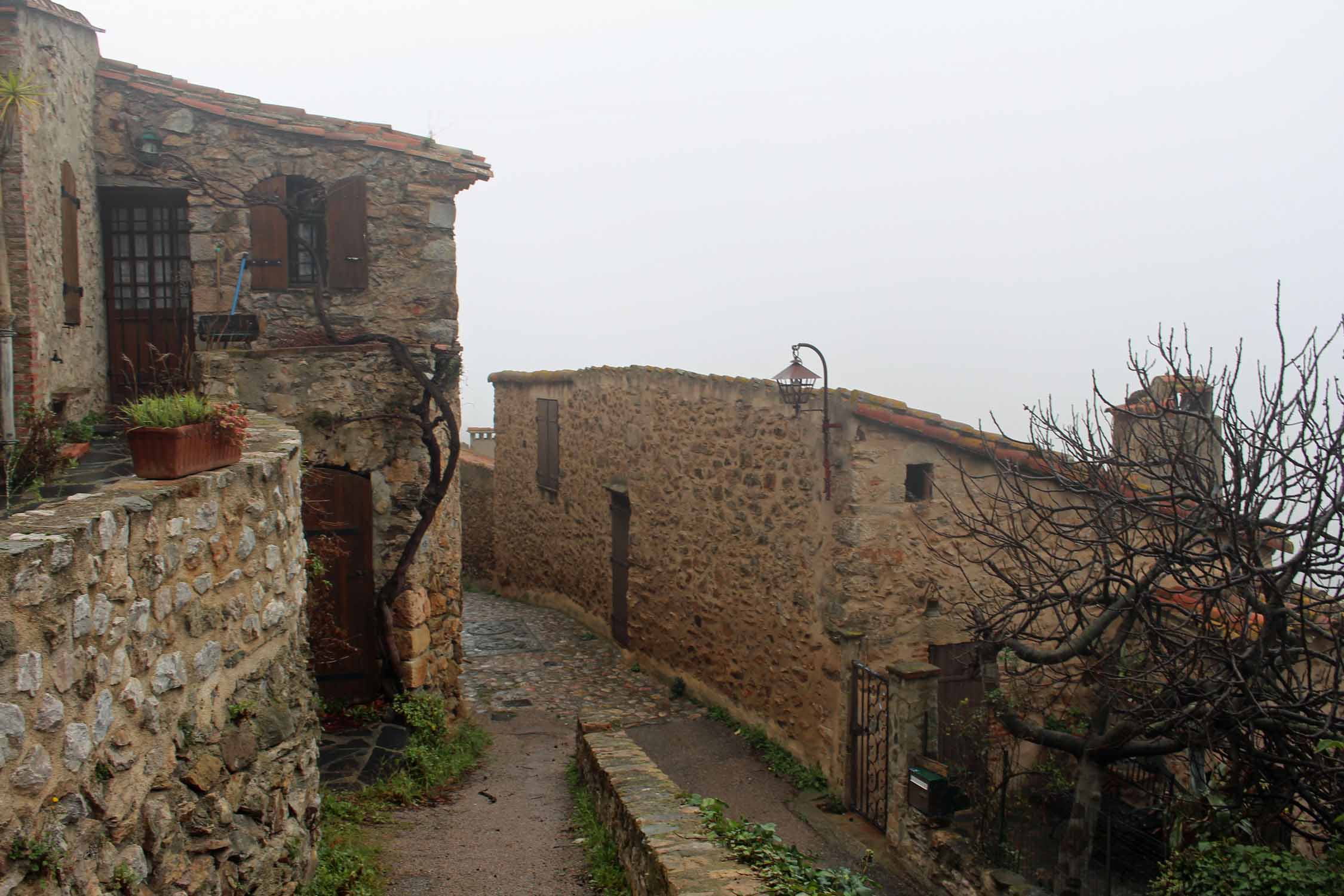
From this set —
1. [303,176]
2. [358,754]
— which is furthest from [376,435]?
[358,754]

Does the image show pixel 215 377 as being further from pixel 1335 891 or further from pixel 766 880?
pixel 1335 891

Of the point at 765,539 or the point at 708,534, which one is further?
the point at 708,534

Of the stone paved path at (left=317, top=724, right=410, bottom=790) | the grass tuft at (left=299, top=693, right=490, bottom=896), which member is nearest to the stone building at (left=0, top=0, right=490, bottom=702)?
the grass tuft at (left=299, top=693, right=490, bottom=896)

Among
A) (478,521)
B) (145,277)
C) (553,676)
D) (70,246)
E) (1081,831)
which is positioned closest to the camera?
(1081,831)

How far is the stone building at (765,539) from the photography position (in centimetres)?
872

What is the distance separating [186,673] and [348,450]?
5.50m

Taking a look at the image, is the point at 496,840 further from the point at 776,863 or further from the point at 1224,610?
the point at 1224,610

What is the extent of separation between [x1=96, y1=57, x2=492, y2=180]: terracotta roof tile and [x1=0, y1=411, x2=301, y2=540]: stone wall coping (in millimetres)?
5363

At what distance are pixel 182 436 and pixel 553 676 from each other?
9477mm

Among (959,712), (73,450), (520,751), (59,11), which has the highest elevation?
(59,11)

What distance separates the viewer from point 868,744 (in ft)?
27.5

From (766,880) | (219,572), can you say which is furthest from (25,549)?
(766,880)

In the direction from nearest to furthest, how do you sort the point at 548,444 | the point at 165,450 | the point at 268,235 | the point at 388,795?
the point at 165,450, the point at 388,795, the point at 268,235, the point at 548,444

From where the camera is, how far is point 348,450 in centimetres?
844
